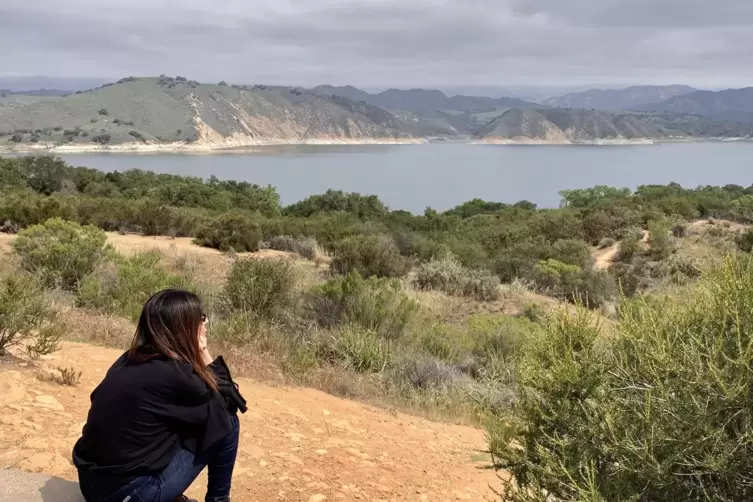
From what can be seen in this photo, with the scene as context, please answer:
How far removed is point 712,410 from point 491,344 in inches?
203

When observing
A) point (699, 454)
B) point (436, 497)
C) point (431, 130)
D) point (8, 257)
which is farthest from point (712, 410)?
point (431, 130)

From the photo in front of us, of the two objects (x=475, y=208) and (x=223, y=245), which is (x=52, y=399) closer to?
A: (x=223, y=245)

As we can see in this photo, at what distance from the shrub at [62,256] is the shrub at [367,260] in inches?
178

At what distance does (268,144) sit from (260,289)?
14513 cm

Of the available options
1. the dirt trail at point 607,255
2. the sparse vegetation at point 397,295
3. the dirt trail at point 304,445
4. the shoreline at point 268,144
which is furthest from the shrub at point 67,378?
the shoreline at point 268,144

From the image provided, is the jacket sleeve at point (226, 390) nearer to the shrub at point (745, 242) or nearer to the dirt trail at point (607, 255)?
the dirt trail at point (607, 255)

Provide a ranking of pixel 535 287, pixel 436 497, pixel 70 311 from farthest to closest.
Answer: pixel 535 287, pixel 70 311, pixel 436 497

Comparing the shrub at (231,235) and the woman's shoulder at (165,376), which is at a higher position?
the woman's shoulder at (165,376)

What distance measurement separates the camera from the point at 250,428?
4297 mm

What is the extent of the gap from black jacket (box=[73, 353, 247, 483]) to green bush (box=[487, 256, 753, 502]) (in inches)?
56.2

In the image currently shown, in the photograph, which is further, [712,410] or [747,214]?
[747,214]

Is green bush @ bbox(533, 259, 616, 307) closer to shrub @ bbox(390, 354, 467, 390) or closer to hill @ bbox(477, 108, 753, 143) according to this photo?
shrub @ bbox(390, 354, 467, 390)

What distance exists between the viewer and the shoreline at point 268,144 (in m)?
102

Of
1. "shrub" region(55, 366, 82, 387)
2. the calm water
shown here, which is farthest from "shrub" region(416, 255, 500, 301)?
the calm water
